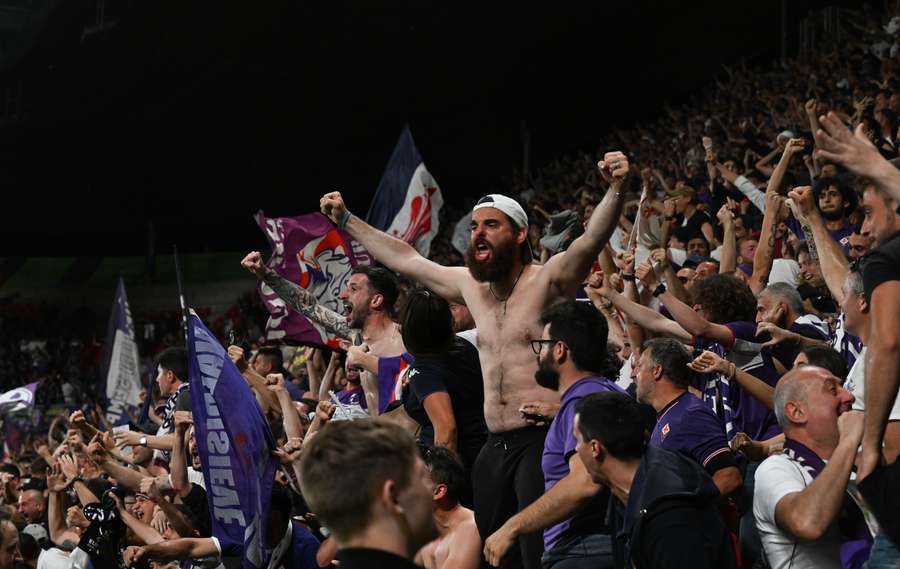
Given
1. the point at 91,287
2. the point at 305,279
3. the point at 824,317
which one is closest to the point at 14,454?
the point at 305,279

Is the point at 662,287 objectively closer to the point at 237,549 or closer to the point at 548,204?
the point at 237,549

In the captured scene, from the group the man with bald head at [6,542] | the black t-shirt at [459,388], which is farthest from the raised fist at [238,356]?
the black t-shirt at [459,388]

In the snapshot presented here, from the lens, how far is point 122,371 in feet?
47.9

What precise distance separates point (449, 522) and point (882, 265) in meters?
2.23

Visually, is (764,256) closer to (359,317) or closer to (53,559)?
(359,317)

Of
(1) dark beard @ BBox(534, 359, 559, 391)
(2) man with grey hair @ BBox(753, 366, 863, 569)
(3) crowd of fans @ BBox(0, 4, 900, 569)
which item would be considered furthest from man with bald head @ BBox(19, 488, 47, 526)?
(2) man with grey hair @ BBox(753, 366, 863, 569)

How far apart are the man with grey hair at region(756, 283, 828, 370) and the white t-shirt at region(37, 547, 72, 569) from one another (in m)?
4.75

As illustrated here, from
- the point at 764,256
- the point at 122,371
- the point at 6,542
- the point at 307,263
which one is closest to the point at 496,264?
the point at 764,256

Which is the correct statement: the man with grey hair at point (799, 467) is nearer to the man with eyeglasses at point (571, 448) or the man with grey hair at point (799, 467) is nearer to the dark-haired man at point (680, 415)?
the man with eyeglasses at point (571, 448)

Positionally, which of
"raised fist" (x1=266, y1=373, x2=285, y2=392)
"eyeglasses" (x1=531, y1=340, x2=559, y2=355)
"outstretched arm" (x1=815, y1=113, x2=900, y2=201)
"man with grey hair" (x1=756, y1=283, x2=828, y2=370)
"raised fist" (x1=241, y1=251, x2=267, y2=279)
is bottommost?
"man with grey hair" (x1=756, y1=283, x2=828, y2=370)

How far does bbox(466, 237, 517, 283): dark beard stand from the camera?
5027 millimetres

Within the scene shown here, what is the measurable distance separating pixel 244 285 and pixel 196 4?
39.8 ft

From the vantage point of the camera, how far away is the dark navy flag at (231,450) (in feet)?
19.7

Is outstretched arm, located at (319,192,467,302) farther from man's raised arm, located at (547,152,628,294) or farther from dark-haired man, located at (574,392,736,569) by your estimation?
dark-haired man, located at (574,392,736,569)
